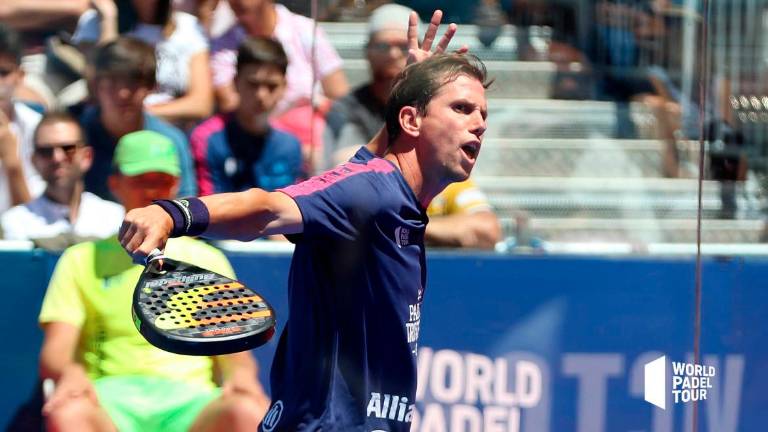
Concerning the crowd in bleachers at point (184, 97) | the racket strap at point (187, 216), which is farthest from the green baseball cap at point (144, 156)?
the racket strap at point (187, 216)

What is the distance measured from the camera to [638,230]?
222 inches

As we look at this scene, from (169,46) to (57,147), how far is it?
75cm

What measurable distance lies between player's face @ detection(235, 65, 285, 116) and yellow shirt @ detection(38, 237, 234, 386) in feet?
2.47

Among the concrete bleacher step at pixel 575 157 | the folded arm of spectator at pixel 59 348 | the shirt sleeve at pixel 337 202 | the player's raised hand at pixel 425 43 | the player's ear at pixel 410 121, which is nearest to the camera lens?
the shirt sleeve at pixel 337 202

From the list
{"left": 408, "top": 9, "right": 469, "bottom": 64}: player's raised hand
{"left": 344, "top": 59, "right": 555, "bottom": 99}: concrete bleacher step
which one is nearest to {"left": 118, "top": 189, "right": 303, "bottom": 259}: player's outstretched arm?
{"left": 408, "top": 9, "right": 469, "bottom": 64}: player's raised hand

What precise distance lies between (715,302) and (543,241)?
81 cm

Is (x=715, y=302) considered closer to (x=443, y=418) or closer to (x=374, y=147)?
A: (x=443, y=418)

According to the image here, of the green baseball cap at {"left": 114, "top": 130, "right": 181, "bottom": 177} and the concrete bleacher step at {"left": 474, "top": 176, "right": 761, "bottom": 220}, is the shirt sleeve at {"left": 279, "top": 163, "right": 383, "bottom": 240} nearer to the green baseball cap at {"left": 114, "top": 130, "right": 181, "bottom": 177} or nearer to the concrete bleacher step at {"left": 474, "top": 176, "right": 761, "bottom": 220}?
the green baseball cap at {"left": 114, "top": 130, "right": 181, "bottom": 177}

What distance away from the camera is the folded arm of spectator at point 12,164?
17.5 feet

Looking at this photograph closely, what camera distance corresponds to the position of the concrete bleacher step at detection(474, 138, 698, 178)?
580cm

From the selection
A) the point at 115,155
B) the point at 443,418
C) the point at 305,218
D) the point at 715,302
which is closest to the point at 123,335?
the point at 115,155

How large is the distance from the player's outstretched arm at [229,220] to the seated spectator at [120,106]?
2504 millimetres

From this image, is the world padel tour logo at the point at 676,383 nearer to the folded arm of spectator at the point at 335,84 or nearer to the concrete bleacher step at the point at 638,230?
the concrete bleacher step at the point at 638,230

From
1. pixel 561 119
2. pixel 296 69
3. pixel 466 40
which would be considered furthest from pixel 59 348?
pixel 561 119
